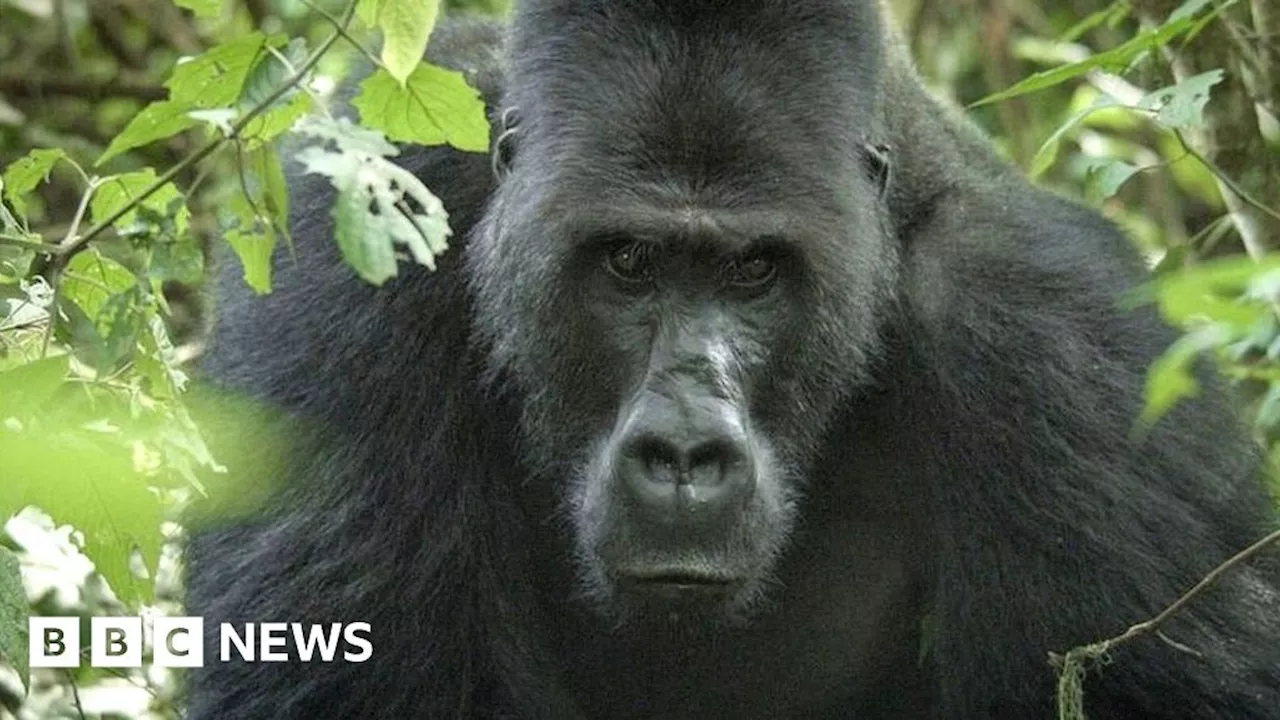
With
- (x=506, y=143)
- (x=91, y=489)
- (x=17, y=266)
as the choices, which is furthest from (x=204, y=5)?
(x=506, y=143)

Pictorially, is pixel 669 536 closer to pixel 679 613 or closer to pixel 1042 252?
pixel 679 613

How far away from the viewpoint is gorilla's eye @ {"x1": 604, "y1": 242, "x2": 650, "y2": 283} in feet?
13.7

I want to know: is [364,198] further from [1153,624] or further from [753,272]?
[1153,624]

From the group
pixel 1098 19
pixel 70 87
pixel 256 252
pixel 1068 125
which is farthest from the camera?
pixel 70 87

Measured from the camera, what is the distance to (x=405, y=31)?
3383 millimetres

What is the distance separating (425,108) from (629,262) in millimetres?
789

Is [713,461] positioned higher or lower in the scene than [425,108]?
lower

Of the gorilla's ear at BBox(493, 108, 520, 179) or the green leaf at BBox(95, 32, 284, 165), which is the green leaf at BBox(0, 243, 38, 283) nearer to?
the green leaf at BBox(95, 32, 284, 165)

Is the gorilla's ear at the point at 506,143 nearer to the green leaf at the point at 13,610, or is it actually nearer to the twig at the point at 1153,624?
the green leaf at the point at 13,610

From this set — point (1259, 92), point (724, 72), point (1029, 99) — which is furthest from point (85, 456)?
point (1029, 99)

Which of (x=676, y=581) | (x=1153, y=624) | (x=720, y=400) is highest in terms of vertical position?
(x=720, y=400)

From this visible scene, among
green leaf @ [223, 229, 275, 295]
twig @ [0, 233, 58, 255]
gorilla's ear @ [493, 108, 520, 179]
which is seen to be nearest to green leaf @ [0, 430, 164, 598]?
twig @ [0, 233, 58, 255]

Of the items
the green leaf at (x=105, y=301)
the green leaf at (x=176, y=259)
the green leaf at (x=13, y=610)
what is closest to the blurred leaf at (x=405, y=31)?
the green leaf at (x=176, y=259)

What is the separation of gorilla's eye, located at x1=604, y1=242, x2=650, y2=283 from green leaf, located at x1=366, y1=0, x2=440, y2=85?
0.86 m
